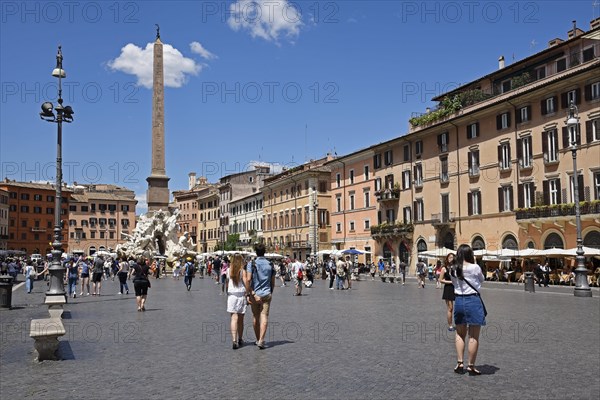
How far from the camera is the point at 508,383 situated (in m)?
6.95

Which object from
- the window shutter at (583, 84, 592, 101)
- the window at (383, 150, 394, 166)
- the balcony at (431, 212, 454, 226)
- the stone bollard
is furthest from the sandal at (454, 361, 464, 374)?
the window at (383, 150, 394, 166)

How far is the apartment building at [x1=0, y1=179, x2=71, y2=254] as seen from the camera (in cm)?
9769

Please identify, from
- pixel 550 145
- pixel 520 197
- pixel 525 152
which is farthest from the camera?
pixel 520 197

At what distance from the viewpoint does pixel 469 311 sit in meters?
7.16

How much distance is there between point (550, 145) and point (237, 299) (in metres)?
29.2

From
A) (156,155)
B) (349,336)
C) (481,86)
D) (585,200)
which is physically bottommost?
(349,336)

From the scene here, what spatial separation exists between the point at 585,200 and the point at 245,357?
27967mm

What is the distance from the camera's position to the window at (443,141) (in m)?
44.2

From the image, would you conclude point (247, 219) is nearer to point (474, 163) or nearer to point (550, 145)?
point (474, 163)

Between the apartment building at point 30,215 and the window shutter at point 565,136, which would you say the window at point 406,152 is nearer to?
the window shutter at point 565,136

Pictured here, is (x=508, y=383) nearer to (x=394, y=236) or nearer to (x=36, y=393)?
(x=36, y=393)

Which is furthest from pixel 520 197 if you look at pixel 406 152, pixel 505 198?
pixel 406 152

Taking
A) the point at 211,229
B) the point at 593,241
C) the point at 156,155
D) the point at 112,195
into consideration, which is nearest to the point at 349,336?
the point at 593,241

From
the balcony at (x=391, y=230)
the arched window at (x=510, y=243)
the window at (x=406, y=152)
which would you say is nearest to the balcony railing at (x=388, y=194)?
the balcony at (x=391, y=230)
